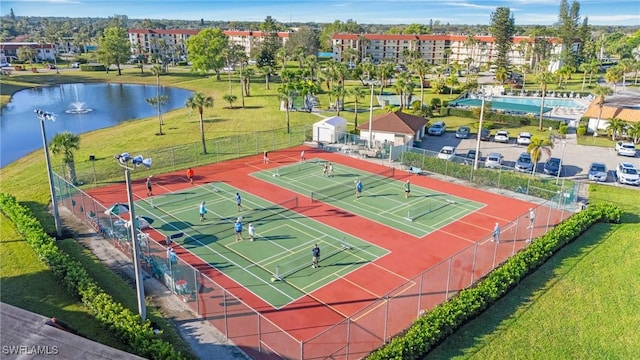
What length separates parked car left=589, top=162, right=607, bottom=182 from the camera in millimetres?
37047

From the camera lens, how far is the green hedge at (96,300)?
1545cm

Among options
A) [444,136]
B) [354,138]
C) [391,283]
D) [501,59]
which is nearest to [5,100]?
[354,138]

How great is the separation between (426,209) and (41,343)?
23779 mm

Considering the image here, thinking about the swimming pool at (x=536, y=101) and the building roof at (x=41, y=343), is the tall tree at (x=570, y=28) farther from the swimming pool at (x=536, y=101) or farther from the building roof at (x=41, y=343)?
the building roof at (x=41, y=343)

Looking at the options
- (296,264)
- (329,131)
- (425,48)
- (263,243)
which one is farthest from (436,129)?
(425,48)

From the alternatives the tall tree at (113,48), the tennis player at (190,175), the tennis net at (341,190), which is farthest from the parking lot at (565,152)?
the tall tree at (113,48)

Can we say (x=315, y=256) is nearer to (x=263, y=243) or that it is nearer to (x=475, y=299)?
(x=263, y=243)

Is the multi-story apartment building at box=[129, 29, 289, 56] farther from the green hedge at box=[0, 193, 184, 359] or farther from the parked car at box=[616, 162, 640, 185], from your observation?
the green hedge at box=[0, 193, 184, 359]

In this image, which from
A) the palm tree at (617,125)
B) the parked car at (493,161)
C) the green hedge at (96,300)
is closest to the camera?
the green hedge at (96,300)

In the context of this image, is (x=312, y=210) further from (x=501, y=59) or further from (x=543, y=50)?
(x=543, y=50)

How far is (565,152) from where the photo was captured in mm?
46219

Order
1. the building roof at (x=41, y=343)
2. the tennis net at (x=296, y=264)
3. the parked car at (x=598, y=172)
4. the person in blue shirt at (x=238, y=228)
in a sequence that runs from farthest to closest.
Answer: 1. the parked car at (x=598, y=172)
2. the person in blue shirt at (x=238, y=228)
3. the tennis net at (x=296, y=264)
4. the building roof at (x=41, y=343)

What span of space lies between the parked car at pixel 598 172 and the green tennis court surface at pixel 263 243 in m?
22.5

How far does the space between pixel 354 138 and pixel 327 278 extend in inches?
1070
